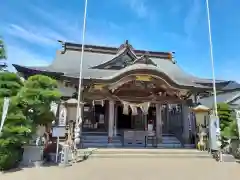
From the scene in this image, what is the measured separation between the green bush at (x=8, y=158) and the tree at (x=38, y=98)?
49.1 inches

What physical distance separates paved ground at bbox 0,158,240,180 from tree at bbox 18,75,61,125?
1.71m

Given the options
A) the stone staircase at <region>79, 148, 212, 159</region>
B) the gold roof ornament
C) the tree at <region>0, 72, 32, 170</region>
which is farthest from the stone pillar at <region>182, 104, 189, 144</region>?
the tree at <region>0, 72, 32, 170</region>

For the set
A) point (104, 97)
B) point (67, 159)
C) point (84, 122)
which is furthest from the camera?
point (84, 122)

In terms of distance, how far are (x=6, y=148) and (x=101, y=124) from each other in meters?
7.70

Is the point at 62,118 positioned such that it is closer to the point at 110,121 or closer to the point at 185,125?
the point at 110,121

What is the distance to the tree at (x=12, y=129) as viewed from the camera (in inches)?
267

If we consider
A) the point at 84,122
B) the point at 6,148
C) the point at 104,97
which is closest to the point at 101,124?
the point at 84,122

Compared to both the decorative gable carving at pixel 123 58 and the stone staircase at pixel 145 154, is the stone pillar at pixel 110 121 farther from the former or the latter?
the decorative gable carving at pixel 123 58

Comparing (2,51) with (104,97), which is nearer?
(2,51)

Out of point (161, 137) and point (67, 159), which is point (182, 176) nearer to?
point (67, 159)

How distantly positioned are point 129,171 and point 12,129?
366cm

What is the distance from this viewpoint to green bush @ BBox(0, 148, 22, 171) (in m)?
6.72

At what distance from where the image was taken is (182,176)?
6527 millimetres

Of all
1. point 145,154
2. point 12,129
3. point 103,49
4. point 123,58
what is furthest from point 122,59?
point 12,129
